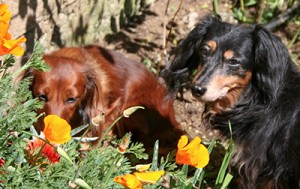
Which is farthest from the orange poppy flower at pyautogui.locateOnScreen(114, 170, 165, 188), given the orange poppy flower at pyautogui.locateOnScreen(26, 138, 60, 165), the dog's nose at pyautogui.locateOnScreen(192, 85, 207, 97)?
the dog's nose at pyautogui.locateOnScreen(192, 85, 207, 97)

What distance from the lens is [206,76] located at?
11.8ft

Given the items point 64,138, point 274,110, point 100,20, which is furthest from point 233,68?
point 100,20

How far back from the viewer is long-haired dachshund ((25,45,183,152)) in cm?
368

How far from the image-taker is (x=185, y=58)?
158 inches

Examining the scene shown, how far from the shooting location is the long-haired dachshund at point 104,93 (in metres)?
3.68

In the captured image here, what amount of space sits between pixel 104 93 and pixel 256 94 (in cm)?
119

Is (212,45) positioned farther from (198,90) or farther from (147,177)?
(147,177)

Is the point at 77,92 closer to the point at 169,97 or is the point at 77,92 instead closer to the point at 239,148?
the point at 169,97

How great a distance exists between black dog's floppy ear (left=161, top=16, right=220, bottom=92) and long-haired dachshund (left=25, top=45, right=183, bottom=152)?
1.11ft

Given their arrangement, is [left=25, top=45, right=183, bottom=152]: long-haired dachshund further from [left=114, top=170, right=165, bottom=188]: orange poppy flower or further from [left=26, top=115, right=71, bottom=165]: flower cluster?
[left=114, top=170, right=165, bottom=188]: orange poppy flower

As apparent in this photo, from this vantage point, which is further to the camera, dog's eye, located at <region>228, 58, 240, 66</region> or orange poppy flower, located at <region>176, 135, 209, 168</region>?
dog's eye, located at <region>228, 58, 240, 66</region>

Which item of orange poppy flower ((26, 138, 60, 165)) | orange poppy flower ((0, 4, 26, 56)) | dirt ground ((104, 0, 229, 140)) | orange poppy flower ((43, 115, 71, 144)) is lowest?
dirt ground ((104, 0, 229, 140))

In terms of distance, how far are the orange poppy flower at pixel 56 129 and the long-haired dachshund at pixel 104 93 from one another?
1.68m

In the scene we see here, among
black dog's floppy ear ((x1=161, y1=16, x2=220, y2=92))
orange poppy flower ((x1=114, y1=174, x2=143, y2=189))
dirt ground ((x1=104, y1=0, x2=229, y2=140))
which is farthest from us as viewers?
dirt ground ((x1=104, y1=0, x2=229, y2=140))
